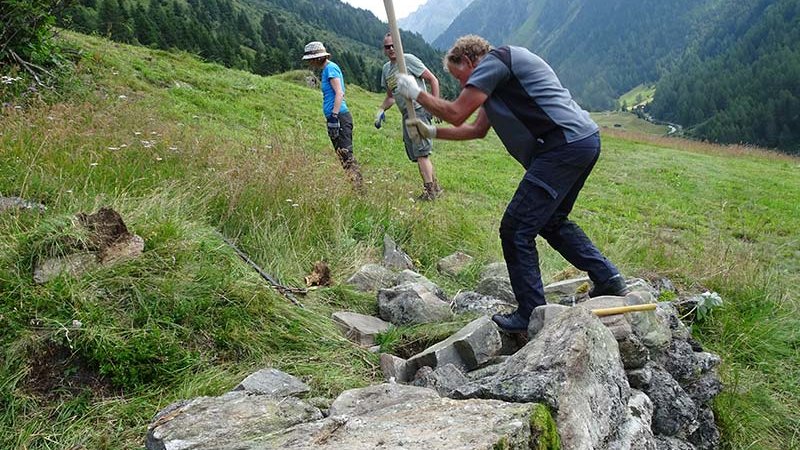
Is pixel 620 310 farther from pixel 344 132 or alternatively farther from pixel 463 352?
pixel 344 132

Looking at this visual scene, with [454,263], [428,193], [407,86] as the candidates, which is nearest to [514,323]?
[407,86]

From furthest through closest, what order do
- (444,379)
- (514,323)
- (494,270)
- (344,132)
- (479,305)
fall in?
(344,132) → (494,270) → (479,305) → (514,323) → (444,379)

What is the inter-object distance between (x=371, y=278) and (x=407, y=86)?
5.33ft

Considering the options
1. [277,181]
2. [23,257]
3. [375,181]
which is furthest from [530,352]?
[375,181]

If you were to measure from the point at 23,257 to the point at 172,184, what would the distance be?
1.54 m

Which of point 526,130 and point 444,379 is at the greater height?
point 526,130

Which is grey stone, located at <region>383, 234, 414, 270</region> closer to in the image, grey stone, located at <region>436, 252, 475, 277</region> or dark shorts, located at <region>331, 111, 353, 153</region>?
grey stone, located at <region>436, 252, 475, 277</region>

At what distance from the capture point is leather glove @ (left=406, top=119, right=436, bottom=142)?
13.5ft

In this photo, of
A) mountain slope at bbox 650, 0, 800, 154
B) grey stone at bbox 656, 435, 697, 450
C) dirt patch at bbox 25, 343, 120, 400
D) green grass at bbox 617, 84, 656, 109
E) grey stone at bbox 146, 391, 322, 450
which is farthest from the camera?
green grass at bbox 617, 84, 656, 109

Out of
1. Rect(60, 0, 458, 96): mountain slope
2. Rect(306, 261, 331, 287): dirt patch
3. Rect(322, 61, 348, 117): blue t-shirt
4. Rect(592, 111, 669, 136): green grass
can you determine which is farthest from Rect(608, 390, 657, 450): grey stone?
Rect(592, 111, 669, 136): green grass

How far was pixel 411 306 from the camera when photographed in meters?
4.13

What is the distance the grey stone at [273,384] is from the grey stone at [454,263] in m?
2.63

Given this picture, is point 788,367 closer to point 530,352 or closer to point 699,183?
point 530,352

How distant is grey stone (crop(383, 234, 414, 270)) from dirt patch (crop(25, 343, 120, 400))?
2736 mm
